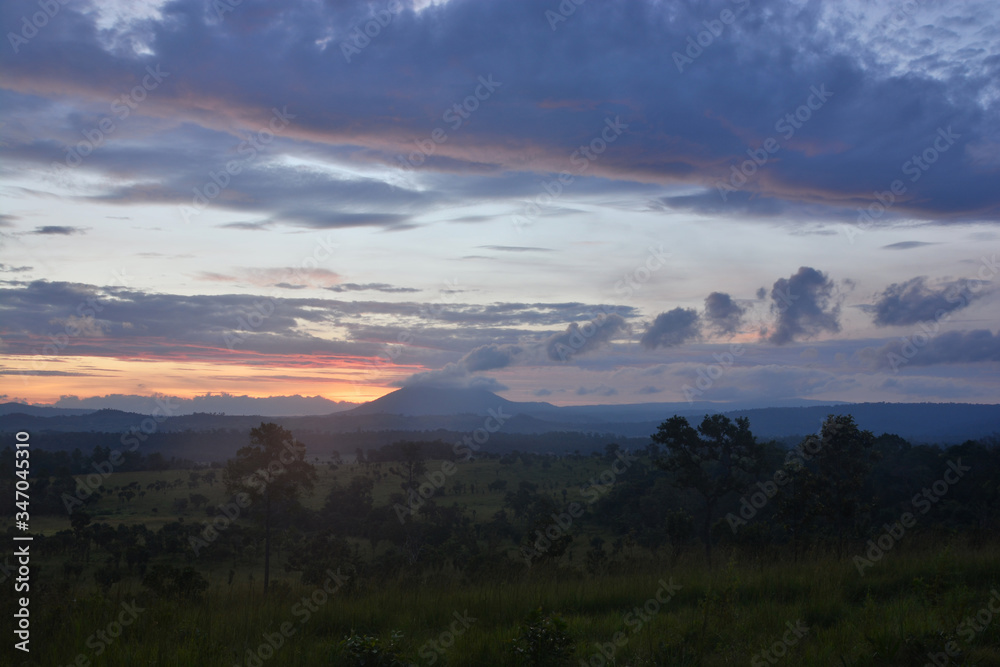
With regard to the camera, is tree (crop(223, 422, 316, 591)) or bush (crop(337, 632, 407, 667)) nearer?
bush (crop(337, 632, 407, 667))

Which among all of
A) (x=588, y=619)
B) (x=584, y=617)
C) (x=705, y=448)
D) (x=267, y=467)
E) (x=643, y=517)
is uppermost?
(x=588, y=619)

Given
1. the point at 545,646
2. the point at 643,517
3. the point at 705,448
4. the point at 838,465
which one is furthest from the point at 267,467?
the point at 643,517

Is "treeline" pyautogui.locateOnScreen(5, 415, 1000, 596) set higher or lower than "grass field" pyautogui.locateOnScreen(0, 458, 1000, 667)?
lower

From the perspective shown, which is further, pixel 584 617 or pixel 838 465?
pixel 838 465

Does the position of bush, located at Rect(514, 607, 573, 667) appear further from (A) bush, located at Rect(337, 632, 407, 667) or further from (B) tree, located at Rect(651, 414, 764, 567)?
(B) tree, located at Rect(651, 414, 764, 567)

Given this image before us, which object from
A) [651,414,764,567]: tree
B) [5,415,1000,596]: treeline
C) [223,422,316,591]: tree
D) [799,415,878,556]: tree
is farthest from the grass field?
[223,422,316,591]: tree

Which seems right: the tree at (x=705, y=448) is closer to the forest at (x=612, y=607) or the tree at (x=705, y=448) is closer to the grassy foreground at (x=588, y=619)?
the forest at (x=612, y=607)

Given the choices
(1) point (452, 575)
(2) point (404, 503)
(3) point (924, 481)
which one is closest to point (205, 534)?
(2) point (404, 503)

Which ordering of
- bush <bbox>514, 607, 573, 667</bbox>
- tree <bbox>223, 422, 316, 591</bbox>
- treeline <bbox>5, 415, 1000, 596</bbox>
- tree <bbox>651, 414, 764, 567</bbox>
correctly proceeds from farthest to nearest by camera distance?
tree <bbox>223, 422, 316, 591</bbox> → tree <bbox>651, 414, 764, 567</bbox> → treeline <bbox>5, 415, 1000, 596</bbox> → bush <bbox>514, 607, 573, 667</bbox>

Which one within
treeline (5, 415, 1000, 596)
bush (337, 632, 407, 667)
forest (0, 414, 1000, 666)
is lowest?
treeline (5, 415, 1000, 596)

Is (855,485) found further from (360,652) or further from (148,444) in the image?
(148,444)

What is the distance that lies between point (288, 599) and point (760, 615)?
6.91 m

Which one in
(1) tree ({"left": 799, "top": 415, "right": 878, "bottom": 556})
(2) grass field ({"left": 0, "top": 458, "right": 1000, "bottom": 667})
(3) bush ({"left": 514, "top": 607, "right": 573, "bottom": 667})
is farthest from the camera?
(1) tree ({"left": 799, "top": 415, "right": 878, "bottom": 556})

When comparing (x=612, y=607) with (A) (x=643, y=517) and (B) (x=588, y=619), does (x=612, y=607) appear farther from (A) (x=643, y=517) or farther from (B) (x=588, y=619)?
(A) (x=643, y=517)
